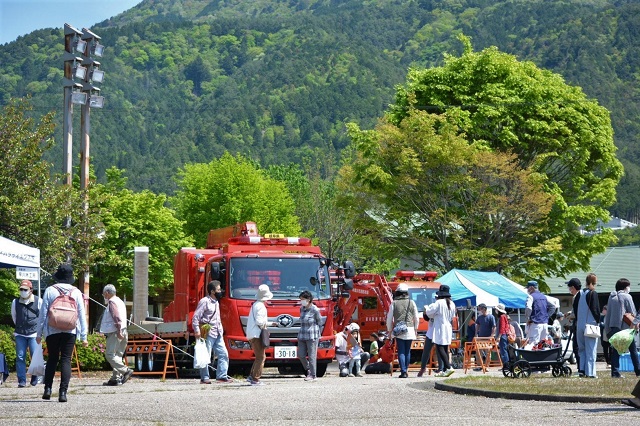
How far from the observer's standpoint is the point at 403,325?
74.6 ft

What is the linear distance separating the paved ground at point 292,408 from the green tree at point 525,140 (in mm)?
25041

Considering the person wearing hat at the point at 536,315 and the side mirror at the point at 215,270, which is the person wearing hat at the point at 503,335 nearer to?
the person wearing hat at the point at 536,315

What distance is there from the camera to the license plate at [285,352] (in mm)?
22500

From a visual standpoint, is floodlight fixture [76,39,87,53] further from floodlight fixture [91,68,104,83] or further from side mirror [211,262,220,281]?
side mirror [211,262,220,281]

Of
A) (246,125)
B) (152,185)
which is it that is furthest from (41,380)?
(246,125)

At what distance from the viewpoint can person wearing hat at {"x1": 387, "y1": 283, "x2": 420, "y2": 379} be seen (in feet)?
74.7

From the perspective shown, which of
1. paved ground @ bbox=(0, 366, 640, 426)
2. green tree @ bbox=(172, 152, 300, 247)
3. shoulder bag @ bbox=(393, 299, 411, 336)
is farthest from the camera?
green tree @ bbox=(172, 152, 300, 247)

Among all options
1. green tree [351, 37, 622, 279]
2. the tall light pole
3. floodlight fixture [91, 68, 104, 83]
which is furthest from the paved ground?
green tree [351, 37, 622, 279]

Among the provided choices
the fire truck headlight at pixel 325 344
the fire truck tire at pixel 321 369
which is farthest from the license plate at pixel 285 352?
the fire truck tire at pixel 321 369

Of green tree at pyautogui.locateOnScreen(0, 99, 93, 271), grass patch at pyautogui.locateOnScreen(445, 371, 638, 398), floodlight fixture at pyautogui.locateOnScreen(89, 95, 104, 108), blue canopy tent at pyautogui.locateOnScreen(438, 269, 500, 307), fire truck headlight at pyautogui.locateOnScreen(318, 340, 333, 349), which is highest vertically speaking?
floodlight fixture at pyautogui.locateOnScreen(89, 95, 104, 108)

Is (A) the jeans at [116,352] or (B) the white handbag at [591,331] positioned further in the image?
(A) the jeans at [116,352]

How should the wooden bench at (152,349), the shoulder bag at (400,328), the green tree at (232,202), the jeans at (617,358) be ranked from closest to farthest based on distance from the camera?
the jeans at (617,358), the shoulder bag at (400,328), the wooden bench at (152,349), the green tree at (232,202)

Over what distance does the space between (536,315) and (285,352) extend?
5439mm

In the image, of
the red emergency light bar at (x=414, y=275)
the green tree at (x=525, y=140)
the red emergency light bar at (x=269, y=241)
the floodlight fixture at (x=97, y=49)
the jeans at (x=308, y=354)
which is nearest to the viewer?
the jeans at (x=308, y=354)
